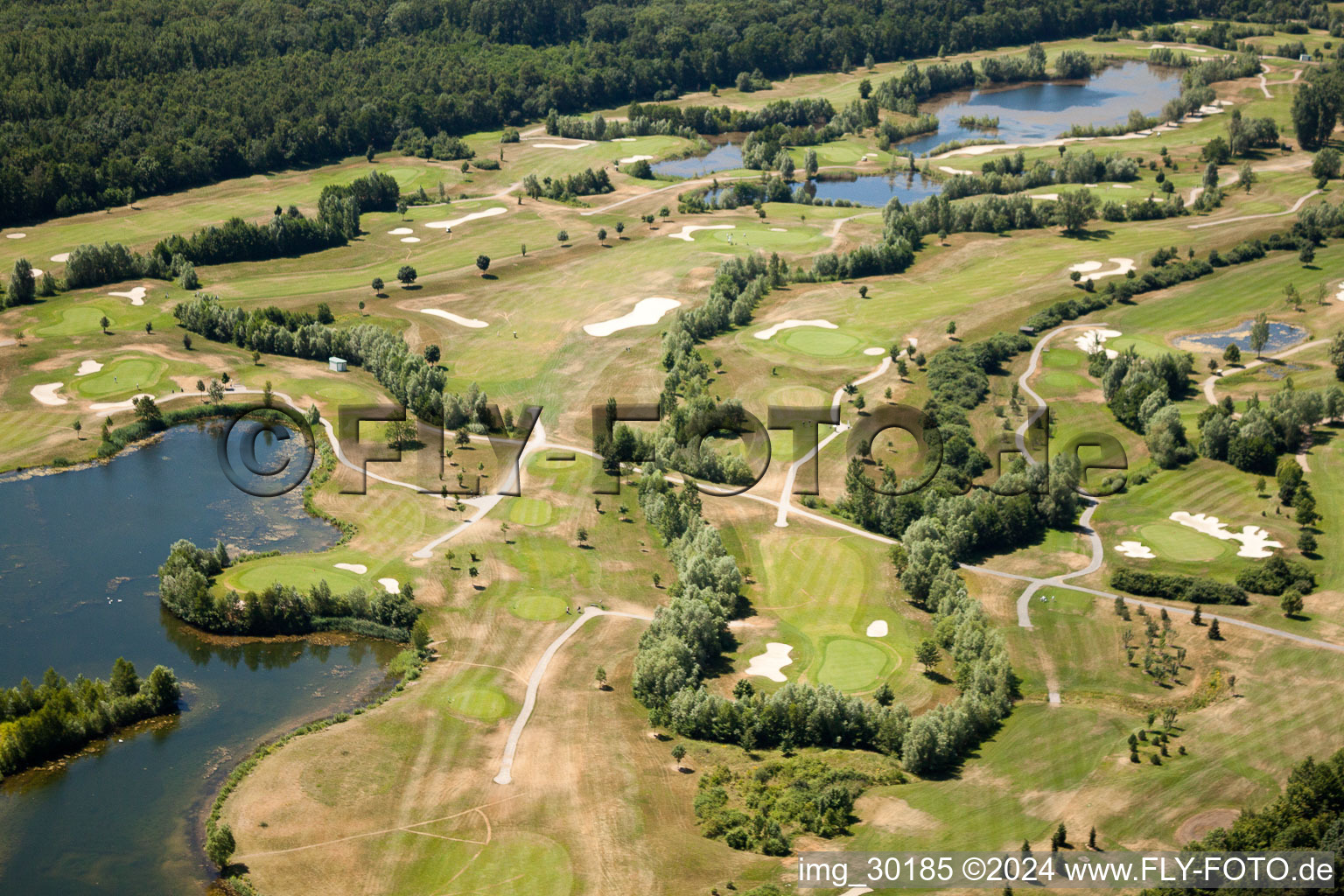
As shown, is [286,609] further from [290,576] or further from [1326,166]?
[1326,166]

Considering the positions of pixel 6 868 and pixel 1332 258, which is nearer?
pixel 6 868

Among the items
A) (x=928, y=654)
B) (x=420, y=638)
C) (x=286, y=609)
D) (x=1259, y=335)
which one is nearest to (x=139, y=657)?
(x=286, y=609)

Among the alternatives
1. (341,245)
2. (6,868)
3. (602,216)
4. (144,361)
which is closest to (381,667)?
(6,868)

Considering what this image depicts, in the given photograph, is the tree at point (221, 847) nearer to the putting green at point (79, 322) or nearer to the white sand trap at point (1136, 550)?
the white sand trap at point (1136, 550)

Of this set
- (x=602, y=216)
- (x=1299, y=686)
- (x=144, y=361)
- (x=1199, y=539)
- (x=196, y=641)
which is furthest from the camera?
(x=602, y=216)

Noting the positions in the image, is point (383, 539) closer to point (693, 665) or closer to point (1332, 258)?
point (693, 665)

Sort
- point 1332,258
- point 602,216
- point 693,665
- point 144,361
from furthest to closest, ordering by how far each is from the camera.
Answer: point 602,216
point 1332,258
point 144,361
point 693,665

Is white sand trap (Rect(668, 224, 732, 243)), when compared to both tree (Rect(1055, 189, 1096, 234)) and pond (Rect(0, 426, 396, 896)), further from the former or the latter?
pond (Rect(0, 426, 396, 896))
